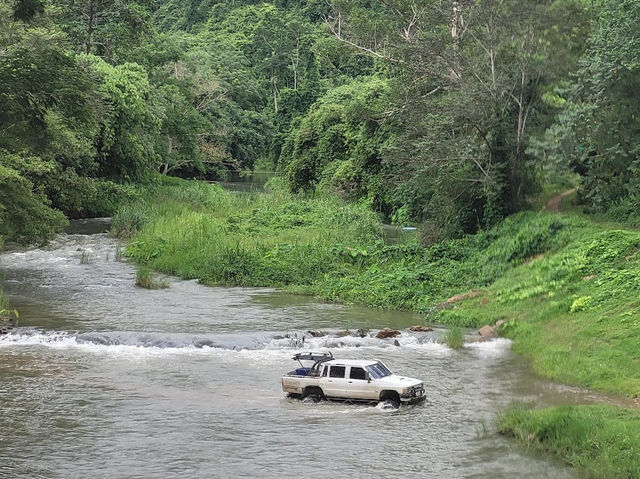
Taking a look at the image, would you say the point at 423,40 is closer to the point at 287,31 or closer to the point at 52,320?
the point at 52,320

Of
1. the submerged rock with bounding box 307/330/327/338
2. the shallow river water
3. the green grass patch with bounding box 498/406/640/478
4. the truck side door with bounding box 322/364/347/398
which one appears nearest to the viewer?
the green grass patch with bounding box 498/406/640/478

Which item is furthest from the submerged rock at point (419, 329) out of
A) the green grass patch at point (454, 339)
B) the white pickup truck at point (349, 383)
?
the white pickup truck at point (349, 383)

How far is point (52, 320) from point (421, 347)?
12127mm

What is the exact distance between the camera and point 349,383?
784 inches

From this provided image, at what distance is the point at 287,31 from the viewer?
389 ft

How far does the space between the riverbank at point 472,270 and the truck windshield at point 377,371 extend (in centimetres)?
392

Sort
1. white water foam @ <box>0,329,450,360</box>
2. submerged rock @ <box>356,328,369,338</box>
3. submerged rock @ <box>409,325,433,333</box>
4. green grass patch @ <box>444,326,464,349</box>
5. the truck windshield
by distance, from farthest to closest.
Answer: submerged rock @ <box>409,325,433,333</box> → submerged rock @ <box>356,328,369,338</box> → green grass patch @ <box>444,326,464,349</box> → white water foam @ <box>0,329,450,360</box> → the truck windshield

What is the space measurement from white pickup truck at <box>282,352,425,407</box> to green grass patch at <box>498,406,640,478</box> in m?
2.66

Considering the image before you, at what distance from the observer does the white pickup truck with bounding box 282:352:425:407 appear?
1956 centimetres

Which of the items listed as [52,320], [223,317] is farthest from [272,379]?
[52,320]

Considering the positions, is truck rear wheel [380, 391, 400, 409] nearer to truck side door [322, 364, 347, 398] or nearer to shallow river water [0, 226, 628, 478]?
shallow river water [0, 226, 628, 478]

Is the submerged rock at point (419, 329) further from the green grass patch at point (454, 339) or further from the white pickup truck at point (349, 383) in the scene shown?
the white pickup truck at point (349, 383)

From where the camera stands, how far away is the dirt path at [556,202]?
34.3 m

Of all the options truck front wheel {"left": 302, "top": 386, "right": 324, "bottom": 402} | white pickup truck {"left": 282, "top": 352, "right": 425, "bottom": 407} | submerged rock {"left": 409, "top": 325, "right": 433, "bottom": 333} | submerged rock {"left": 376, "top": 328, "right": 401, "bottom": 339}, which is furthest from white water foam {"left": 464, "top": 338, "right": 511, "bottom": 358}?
truck front wheel {"left": 302, "top": 386, "right": 324, "bottom": 402}
